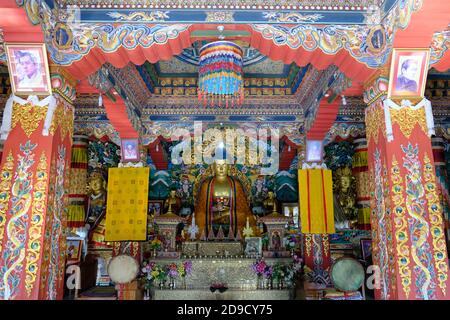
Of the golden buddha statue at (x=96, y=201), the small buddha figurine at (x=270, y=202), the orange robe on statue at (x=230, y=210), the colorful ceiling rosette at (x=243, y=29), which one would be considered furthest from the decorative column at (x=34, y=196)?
the small buddha figurine at (x=270, y=202)

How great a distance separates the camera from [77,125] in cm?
749

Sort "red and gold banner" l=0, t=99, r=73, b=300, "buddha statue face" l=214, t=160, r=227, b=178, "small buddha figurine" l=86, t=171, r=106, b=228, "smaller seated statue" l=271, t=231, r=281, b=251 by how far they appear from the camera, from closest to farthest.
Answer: "red and gold banner" l=0, t=99, r=73, b=300
"smaller seated statue" l=271, t=231, r=281, b=251
"buddha statue face" l=214, t=160, r=227, b=178
"small buddha figurine" l=86, t=171, r=106, b=228

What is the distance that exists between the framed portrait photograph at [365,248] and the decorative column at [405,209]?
509cm

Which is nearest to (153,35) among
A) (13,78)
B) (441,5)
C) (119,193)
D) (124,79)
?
(13,78)

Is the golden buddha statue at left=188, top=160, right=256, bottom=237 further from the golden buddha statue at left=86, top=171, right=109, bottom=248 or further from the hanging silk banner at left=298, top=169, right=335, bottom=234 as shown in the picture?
the golden buddha statue at left=86, top=171, right=109, bottom=248

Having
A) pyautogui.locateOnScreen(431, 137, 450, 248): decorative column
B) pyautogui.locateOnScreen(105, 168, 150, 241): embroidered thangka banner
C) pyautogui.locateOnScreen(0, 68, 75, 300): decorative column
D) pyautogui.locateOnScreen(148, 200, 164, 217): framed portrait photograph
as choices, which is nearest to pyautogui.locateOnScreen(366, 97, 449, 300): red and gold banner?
pyautogui.locateOnScreen(0, 68, 75, 300): decorative column

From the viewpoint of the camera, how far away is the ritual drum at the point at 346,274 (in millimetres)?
4035

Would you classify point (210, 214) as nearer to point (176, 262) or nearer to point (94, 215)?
point (176, 262)

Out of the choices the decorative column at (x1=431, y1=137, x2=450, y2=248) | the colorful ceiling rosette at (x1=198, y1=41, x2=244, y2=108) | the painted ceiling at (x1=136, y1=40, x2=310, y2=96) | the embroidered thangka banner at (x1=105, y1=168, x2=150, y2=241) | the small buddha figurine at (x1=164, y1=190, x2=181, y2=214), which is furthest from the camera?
the small buddha figurine at (x1=164, y1=190, x2=181, y2=214)

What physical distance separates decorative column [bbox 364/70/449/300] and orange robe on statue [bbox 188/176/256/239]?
476 cm

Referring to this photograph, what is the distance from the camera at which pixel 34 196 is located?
3.50m

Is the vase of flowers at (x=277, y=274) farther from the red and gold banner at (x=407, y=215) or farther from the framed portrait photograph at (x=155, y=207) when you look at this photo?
the framed portrait photograph at (x=155, y=207)

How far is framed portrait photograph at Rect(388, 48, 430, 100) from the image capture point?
12.1ft

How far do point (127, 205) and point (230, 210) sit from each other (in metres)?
2.72
